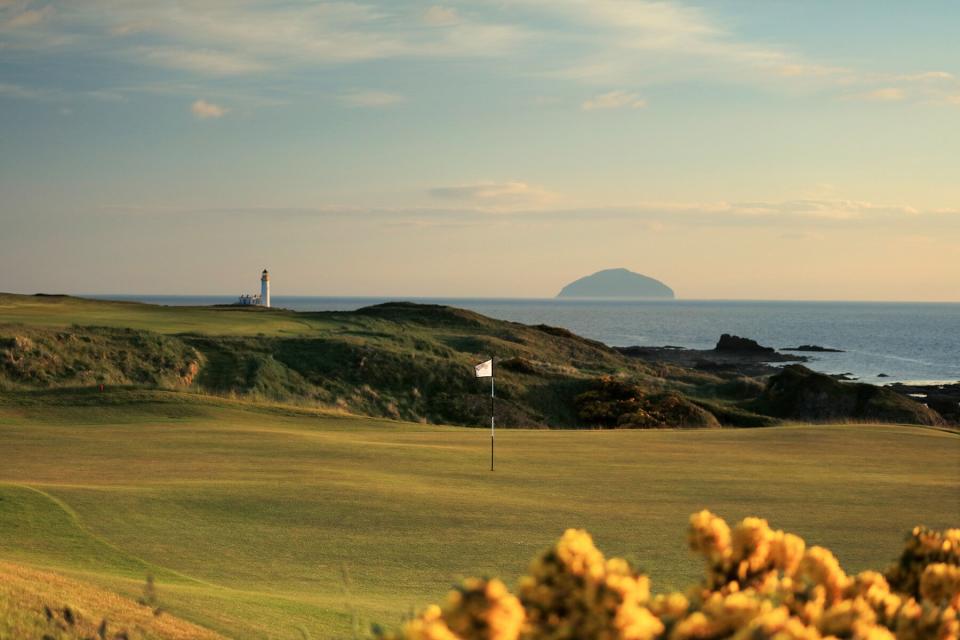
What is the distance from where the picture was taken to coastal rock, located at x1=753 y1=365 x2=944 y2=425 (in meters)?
46.5

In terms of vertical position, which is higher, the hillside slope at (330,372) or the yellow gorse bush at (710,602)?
the yellow gorse bush at (710,602)

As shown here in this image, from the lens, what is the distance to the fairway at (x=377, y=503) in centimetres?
955

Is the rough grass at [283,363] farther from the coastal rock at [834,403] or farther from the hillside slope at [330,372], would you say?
the coastal rock at [834,403]

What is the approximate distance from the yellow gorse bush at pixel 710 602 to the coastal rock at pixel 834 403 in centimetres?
4533

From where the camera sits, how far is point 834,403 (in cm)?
4784

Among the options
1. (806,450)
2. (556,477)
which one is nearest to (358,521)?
(556,477)

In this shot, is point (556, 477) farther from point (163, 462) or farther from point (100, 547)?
point (100, 547)

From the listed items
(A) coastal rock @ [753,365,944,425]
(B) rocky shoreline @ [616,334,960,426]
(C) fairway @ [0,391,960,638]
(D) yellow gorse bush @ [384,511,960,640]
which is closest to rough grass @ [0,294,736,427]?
(A) coastal rock @ [753,365,944,425]

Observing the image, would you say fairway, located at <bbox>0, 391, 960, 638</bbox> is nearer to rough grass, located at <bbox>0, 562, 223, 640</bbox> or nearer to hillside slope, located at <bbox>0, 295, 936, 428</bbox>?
rough grass, located at <bbox>0, 562, 223, 640</bbox>

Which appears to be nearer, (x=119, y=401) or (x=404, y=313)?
(x=119, y=401)

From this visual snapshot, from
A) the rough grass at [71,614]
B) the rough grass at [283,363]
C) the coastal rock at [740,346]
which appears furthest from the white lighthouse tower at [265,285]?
the rough grass at [71,614]

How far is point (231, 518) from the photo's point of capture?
12289 millimetres

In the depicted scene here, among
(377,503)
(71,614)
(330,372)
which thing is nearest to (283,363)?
(330,372)

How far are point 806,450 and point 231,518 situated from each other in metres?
13.7
